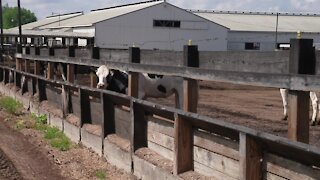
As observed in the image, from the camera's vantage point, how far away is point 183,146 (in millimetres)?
5980

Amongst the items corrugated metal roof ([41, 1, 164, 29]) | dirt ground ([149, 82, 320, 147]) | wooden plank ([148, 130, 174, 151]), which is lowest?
dirt ground ([149, 82, 320, 147])

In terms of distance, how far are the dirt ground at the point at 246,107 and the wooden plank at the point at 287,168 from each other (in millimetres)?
4053

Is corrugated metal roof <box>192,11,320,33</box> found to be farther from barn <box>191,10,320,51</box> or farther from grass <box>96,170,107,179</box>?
grass <box>96,170,107,179</box>

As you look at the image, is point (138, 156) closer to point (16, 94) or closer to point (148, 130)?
point (148, 130)

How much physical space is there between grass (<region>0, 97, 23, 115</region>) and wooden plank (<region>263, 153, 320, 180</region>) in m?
10.9

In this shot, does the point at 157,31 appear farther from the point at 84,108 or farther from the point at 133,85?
the point at 133,85

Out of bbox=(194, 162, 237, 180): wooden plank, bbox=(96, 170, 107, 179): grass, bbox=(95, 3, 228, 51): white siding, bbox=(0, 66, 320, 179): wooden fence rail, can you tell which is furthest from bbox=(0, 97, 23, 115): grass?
bbox=(95, 3, 228, 51): white siding

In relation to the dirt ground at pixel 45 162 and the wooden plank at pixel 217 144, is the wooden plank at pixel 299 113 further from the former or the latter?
the dirt ground at pixel 45 162

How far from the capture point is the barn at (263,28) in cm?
6575

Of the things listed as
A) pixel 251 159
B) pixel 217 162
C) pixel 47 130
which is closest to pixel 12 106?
pixel 47 130

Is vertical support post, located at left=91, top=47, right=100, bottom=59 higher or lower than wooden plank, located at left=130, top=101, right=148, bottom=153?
higher

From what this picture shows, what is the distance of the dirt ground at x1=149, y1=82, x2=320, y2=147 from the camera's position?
11242mm

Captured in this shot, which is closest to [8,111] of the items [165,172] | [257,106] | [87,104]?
[87,104]

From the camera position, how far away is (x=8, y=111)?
14.8m
